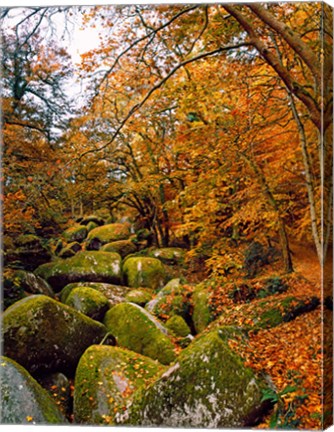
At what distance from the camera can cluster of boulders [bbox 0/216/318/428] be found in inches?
159

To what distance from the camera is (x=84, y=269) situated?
4680mm

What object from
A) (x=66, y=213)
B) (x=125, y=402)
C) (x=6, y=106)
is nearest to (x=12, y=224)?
(x=66, y=213)

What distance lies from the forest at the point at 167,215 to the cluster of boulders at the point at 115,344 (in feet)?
0.04

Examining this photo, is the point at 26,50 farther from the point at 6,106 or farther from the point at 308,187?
the point at 308,187

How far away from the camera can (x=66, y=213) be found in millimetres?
4648

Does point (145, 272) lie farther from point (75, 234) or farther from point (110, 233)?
point (75, 234)

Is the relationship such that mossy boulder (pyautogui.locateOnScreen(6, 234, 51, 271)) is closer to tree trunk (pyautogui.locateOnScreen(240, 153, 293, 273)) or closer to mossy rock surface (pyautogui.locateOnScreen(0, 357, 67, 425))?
mossy rock surface (pyautogui.locateOnScreen(0, 357, 67, 425))

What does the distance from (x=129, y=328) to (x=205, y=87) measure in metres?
2.22

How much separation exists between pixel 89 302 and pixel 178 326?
0.82m

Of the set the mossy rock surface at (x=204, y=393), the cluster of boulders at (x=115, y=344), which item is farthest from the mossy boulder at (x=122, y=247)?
the mossy rock surface at (x=204, y=393)

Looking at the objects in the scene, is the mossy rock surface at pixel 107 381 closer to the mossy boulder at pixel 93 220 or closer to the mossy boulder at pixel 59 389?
the mossy boulder at pixel 59 389

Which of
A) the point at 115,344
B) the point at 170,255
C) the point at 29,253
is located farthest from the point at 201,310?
the point at 29,253

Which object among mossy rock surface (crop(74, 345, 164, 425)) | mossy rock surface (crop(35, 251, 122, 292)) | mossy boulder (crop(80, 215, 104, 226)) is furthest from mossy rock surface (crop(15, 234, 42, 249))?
mossy rock surface (crop(74, 345, 164, 425))

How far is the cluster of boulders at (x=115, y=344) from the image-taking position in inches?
159
